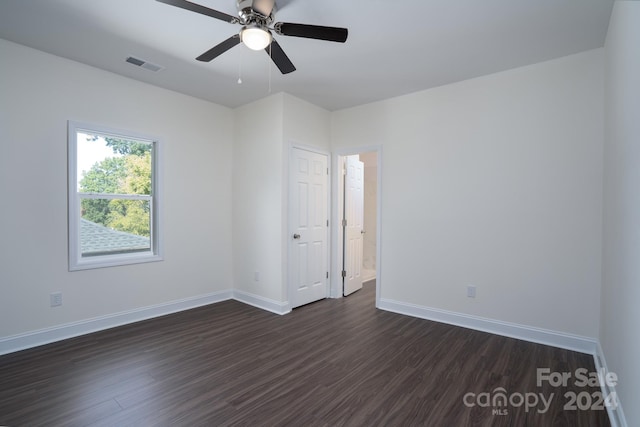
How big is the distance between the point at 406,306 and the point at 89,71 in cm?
446

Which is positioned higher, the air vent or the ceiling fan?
the air vent

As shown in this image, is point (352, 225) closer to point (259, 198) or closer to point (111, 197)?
point (259, 198)

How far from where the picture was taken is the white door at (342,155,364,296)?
4.70 meters

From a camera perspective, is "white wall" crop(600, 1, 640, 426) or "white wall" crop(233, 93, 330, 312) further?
"white wall" crop(233, 93, 330, 312)

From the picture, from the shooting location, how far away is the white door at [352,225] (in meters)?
4.70

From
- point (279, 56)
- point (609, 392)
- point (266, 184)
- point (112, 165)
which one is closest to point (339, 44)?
point (279, 56)

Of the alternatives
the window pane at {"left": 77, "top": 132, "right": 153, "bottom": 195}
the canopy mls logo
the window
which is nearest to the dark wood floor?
the canopy mls logo

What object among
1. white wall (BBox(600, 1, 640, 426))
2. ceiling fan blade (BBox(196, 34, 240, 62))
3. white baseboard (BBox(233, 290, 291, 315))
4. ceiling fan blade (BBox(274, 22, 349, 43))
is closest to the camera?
white wall (BBox(600, 1, 640, 426))

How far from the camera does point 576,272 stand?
2.85 m

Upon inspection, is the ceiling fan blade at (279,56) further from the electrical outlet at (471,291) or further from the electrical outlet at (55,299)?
the electrical outlet at (55,299)

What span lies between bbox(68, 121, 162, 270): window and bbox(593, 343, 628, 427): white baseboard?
4263 mm

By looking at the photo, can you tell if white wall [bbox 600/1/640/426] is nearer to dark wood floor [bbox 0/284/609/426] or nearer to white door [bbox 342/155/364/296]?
dark wood floor [bbox 0/284/609/426]

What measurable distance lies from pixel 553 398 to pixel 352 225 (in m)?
3.11

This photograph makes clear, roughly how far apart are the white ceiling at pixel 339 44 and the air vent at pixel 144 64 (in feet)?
0.21
